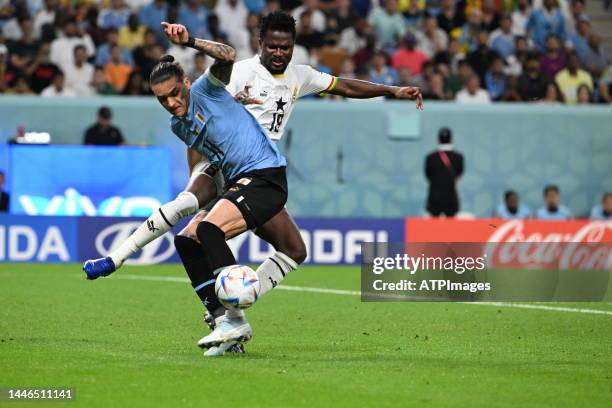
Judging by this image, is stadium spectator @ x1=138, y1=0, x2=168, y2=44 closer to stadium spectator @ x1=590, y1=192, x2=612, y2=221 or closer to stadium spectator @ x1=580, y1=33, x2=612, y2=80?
stadium spectator @ x1=580, y1=33, x2=612, y2=80

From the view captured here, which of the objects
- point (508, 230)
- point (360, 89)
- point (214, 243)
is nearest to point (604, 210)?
point (508, 230)

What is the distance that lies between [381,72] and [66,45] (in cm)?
532

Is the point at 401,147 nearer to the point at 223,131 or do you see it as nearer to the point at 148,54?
the point at 148,54

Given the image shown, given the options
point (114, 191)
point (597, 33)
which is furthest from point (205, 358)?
point (597, 33)

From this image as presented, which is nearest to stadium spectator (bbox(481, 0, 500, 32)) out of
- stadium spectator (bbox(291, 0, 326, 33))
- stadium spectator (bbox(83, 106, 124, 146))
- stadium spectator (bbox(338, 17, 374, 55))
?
stadium spectator (bbox(338, 17, 374, 55))

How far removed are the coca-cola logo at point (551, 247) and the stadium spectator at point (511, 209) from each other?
1721mm

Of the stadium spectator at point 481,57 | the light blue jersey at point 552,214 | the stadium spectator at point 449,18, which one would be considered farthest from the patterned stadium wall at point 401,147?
the stadium spectator at point 449,18

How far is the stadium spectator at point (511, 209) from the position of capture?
22047 mm

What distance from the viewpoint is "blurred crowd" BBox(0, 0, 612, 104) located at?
22062mm

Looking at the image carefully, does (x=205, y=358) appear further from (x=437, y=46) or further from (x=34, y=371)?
(x=437, y=46)

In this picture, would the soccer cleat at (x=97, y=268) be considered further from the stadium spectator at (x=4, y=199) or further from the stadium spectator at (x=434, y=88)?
the stadium spectator at (x=434, y=88)

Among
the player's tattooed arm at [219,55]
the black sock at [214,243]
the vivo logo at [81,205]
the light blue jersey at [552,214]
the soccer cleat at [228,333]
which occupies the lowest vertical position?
the light blue jersey at [552,214]

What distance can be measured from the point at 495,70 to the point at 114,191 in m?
7.17

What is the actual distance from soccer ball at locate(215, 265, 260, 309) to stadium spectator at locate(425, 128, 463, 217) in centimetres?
1263
